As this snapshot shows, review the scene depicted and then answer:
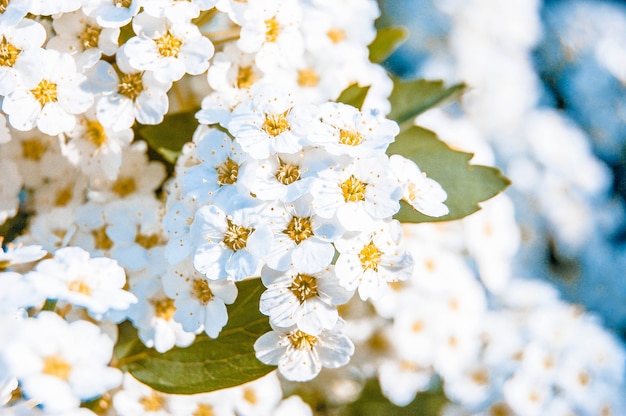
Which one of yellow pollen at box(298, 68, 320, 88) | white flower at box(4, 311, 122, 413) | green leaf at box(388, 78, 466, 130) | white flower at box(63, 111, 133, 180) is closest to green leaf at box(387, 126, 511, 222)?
green leaf at box(388, 78, 466, 130)

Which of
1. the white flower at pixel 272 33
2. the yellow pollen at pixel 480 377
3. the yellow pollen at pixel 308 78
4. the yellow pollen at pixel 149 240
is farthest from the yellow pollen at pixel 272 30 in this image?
the yellow pollen at pixel 480 377

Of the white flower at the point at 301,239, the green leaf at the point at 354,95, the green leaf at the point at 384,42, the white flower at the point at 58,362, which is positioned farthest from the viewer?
the green leaf at the point at 384,42

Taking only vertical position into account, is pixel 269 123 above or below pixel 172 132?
above

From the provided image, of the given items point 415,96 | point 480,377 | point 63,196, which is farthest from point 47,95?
point 480,377

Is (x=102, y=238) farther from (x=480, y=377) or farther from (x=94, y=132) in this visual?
(x=480, y=377)

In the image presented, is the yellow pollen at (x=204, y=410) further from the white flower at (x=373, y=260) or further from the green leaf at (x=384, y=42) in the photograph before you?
the green leaf at (x=384, y=42)
